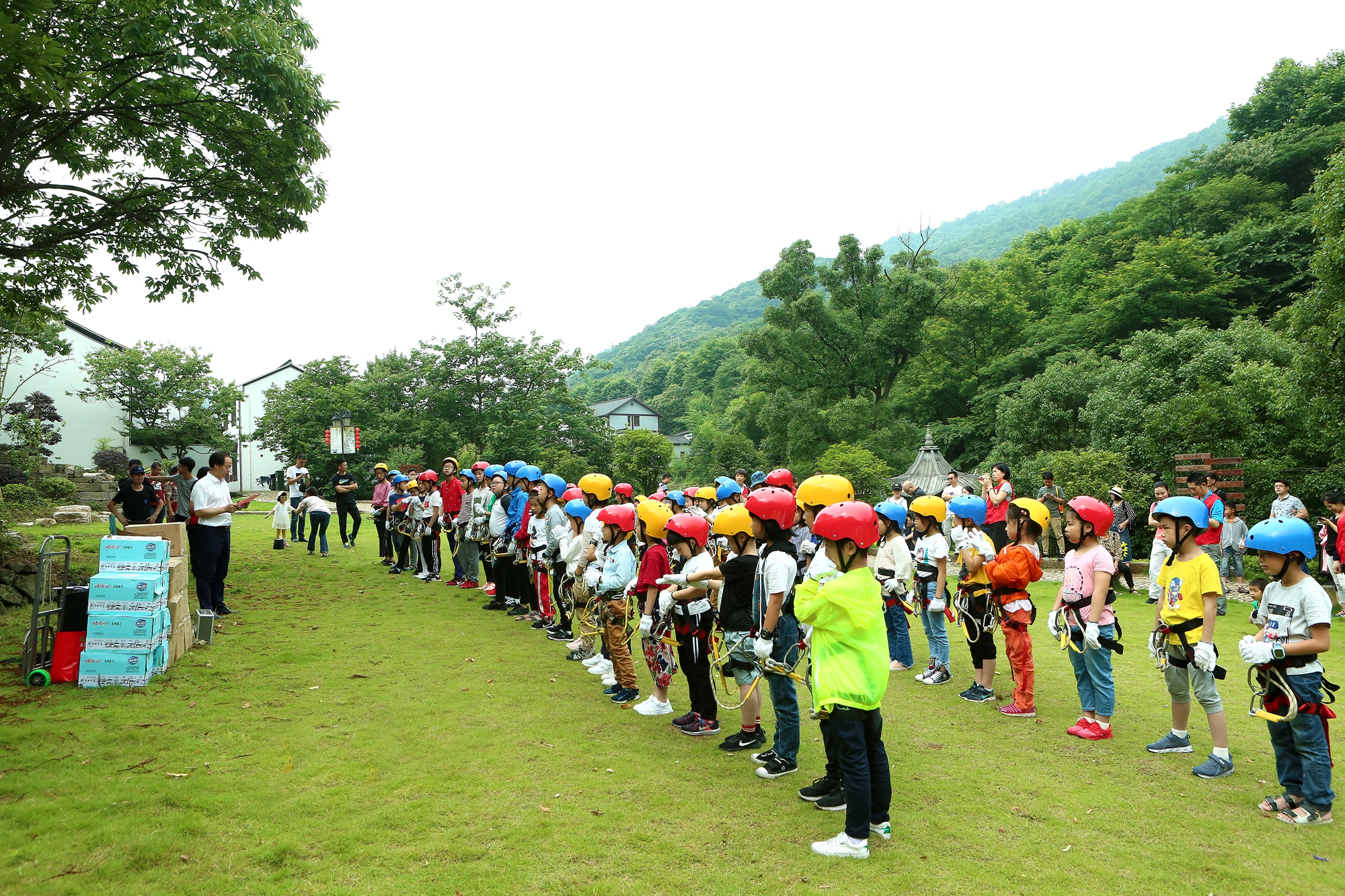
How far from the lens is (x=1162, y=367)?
21.9 metres

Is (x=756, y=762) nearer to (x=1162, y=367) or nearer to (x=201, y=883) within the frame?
(x=201, y=883)

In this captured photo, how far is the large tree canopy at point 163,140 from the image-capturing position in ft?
29.3

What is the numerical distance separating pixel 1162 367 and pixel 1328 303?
34.7 ft

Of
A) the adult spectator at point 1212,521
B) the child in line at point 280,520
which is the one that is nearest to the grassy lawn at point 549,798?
the adult spectator at point 1212,521

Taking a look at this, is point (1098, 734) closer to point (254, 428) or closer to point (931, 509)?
point (931, 509)

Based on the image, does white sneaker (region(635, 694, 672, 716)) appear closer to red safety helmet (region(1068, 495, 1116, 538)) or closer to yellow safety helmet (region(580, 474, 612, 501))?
yellow safety helmet (region(580, 474, 612, 501))

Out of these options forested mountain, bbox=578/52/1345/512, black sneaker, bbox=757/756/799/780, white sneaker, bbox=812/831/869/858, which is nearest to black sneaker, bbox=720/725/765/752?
black sneaker, bbox=757/756/799/780

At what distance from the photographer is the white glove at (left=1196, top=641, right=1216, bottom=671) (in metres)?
4.87

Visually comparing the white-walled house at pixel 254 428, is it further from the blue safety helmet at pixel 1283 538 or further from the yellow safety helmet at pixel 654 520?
the blue safety helmet at pixel 1283 538

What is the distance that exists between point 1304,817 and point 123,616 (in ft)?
29.9

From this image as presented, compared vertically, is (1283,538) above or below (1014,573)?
above

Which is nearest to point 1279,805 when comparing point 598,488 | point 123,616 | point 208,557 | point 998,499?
point 998,499

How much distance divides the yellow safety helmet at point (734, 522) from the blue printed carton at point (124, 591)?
5.21m

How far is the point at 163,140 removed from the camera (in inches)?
448
